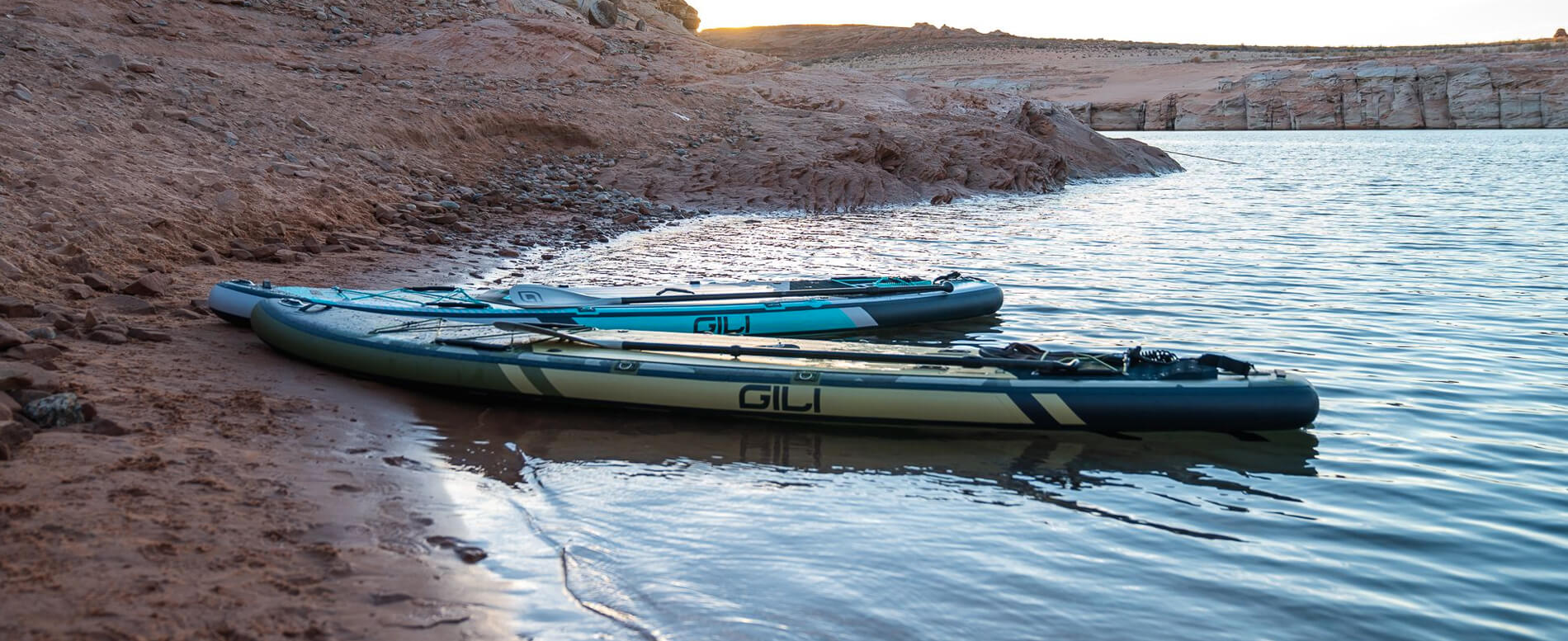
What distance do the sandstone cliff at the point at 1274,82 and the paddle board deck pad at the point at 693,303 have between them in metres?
36.1

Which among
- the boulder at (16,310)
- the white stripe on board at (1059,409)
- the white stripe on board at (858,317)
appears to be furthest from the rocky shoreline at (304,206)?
the white stripe on board at (858,317)

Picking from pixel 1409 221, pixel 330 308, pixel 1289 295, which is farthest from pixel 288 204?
pixel 1409 221

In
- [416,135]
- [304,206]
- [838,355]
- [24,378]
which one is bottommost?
[24,378]

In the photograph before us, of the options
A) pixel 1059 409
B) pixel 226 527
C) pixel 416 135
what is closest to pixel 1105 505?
pixel 1059 409

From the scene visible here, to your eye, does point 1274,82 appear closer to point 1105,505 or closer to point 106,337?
point 1105,505

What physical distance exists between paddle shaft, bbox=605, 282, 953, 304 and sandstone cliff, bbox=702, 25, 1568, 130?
3597 centimetres

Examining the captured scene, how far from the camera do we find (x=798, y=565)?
407 cm

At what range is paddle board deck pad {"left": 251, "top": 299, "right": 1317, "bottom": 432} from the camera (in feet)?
18.6

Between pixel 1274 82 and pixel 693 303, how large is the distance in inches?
2458

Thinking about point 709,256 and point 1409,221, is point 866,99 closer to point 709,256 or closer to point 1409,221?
point 1409,221

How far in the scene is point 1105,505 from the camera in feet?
16.0

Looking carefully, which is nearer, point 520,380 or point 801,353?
point 520,380

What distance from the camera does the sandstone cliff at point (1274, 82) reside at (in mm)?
56812

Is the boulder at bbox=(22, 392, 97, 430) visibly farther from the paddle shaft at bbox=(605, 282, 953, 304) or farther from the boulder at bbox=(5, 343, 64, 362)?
the paddle shaft at bbox=(605, 282, 953, 304)
